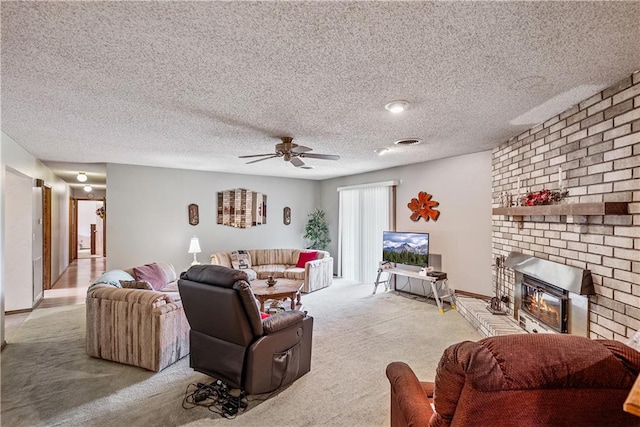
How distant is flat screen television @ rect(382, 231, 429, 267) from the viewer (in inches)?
205

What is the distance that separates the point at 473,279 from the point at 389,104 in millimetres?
3346

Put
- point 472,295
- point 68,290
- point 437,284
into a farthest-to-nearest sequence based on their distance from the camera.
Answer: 1. point 68,290
2. point 437,284
3. point 472,295

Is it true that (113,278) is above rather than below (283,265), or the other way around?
above

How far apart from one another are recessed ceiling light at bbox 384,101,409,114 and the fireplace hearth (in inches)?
76.6

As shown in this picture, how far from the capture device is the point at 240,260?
20.8ft

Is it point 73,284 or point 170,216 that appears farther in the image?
point 73,284

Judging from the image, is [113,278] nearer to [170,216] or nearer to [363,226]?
[170,216]

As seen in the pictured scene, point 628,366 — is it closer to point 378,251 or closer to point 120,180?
point 378,251

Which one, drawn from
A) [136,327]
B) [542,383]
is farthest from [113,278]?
[542,383]

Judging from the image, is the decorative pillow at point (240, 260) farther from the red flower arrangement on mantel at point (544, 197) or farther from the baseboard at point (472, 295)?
the red flower arrangement on mantel at point (544, 197)

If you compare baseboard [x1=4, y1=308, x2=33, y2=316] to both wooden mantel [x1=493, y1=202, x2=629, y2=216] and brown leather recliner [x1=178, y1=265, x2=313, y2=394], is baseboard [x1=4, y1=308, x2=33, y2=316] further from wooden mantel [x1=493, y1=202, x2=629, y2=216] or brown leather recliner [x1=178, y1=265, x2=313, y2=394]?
wooden mantel [x1=493, y1=202, x2=629, y2=216]

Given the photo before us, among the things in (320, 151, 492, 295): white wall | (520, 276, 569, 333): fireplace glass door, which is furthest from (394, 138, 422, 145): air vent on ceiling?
(520, 276, 569, 333): fireplace glass door

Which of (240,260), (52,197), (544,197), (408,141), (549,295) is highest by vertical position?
(408,141)

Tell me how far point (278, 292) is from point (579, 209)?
3.35 metres
